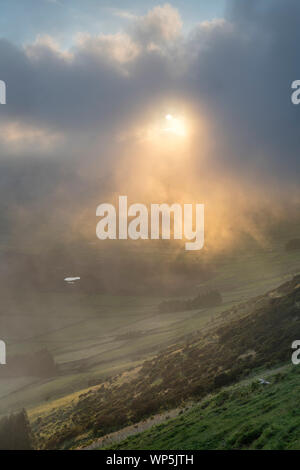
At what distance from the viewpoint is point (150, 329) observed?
421ft

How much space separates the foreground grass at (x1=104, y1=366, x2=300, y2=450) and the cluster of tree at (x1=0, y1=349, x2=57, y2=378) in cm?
8216

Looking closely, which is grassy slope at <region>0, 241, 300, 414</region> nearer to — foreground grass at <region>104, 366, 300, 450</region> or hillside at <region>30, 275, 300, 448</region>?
hillside at <region>30, 275, 300, 448</region>

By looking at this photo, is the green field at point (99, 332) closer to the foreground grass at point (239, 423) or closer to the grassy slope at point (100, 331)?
the grassy slope at point (100, 331)

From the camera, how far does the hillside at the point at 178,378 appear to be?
129 ft

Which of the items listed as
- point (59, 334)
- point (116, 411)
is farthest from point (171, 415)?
point (59, 334)

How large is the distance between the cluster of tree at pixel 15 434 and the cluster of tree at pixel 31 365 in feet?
219

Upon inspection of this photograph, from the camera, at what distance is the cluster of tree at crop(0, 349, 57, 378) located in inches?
4208

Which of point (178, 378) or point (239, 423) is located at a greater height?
point (239, 423)

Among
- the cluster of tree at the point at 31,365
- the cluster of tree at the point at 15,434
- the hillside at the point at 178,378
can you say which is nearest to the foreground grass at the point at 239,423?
the hillside at the point at 178,378

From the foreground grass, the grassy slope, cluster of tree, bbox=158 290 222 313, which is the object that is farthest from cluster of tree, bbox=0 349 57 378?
the foreground grass

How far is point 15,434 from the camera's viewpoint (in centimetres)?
3966

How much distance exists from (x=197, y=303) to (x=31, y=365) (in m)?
71.3

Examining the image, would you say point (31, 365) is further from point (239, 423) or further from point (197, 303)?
point (239, 423)

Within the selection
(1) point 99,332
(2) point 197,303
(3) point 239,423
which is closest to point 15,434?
(3) point 239,423
